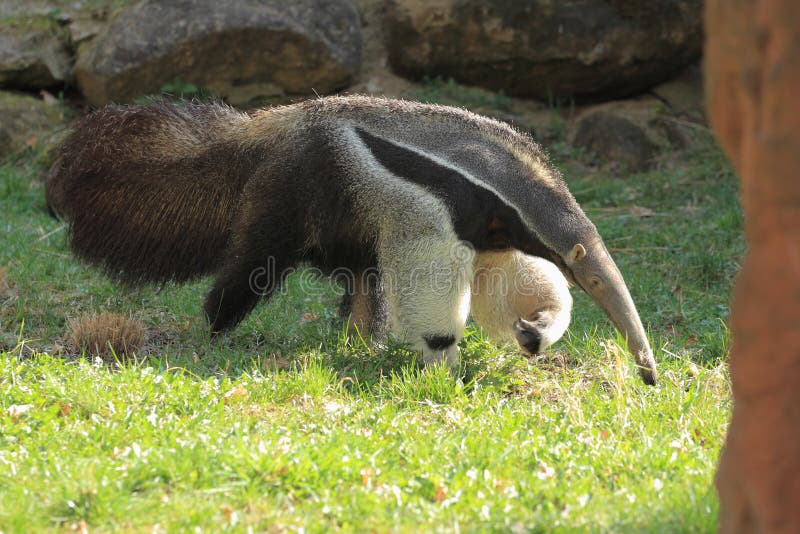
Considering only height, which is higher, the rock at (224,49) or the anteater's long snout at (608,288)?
the rock at (224,49)

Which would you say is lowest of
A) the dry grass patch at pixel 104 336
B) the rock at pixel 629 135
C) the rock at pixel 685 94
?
the rock at pixel 629 135

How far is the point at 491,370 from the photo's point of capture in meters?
5.38

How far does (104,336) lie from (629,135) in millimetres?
6754

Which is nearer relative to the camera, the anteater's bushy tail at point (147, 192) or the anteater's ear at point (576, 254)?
the anteater's ear at point (576, 254)

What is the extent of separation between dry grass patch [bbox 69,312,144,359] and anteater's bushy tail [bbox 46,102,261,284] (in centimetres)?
49

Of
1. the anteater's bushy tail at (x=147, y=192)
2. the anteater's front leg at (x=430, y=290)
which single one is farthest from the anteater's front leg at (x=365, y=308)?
the anteater's bushy tail at (x=147, y=192)

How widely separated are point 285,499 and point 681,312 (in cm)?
400

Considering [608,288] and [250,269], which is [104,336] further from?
[608,288]

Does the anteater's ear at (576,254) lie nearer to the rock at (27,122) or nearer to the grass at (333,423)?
the grass at (333,423)

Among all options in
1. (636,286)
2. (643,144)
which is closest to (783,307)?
(636,286)

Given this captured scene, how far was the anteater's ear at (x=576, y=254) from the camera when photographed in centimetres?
525

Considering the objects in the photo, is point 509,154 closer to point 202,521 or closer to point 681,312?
point 681,312

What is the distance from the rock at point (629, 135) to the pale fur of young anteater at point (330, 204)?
4.95 metres

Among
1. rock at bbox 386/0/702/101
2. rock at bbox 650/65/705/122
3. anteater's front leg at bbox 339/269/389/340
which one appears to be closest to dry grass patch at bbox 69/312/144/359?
anteater's front leg at bbox 339/269/389/340
